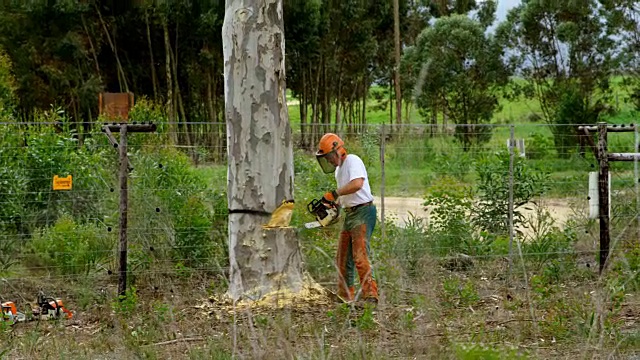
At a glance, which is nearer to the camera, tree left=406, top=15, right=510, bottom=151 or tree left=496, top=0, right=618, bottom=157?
tree left=406, top=15, right=510, bottom=151

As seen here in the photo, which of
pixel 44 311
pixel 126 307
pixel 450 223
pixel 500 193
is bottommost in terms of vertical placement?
pixel 44 311

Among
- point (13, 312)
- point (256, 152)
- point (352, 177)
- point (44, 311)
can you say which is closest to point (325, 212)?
point (352, 177)

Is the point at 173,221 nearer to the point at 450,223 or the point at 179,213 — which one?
the point at 179,213

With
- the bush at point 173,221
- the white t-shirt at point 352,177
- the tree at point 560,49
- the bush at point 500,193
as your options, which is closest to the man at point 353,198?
Answer: the white t-shirt at point 352,177

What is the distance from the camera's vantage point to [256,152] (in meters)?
10.0

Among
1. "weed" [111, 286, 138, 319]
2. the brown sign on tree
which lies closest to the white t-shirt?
"weed" [111, 286, 138, 319]

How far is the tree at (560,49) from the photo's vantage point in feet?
117

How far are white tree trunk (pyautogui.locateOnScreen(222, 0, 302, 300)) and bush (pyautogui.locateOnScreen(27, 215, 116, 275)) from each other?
2.34 meters

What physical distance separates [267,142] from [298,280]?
4.84ft

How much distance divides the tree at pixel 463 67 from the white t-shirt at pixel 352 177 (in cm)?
2128

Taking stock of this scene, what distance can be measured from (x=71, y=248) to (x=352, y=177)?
3.69m

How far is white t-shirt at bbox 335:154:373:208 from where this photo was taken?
10148 millimetres

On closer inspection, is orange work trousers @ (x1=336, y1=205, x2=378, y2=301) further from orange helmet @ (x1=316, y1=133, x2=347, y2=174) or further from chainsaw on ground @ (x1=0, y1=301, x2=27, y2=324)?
chainsaw on ground @ (x1=0, y1=301, x2=27, y2=324)

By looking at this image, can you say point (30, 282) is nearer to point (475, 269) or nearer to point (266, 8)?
point (266, 8)
